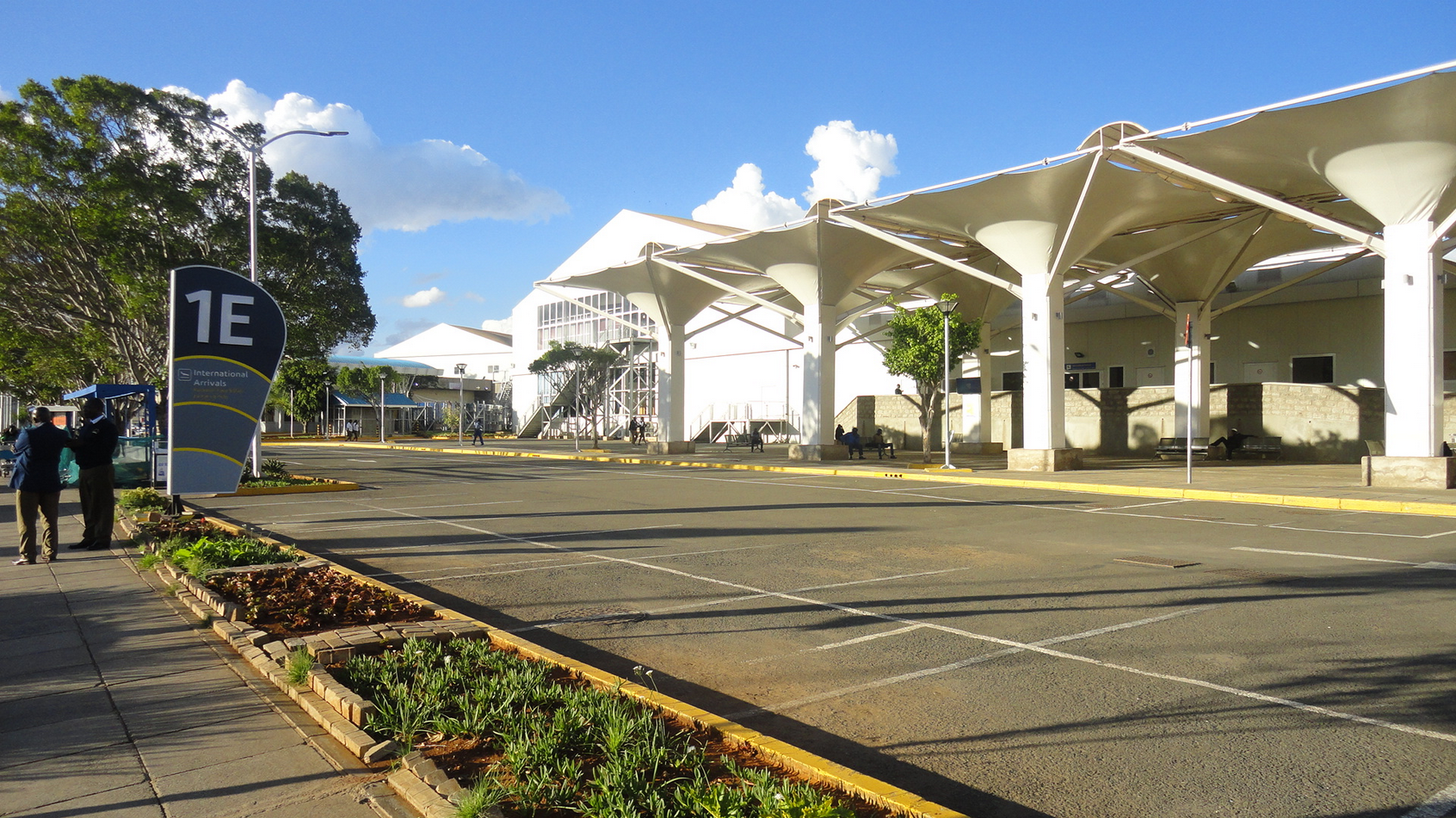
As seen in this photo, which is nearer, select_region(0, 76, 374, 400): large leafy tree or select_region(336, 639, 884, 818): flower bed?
select_region(336, 639, 884, 818): flower bed

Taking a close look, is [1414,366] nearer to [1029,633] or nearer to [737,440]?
[1029,633]

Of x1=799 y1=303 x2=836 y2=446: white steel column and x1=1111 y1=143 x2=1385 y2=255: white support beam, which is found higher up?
x1=1111 y1=143 x2=1385 y2=255: white support beam

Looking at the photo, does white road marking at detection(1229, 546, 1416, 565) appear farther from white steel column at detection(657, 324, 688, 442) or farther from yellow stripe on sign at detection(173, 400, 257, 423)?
white steel column at detection(657, 324, 688, 442)

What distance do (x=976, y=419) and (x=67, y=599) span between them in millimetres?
29503

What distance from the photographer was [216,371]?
36.5ft

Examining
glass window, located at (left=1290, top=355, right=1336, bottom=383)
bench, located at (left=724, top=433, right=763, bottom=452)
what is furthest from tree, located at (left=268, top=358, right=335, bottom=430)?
glass window, located at (left=1290, top=355, right=1336, bottom=383)

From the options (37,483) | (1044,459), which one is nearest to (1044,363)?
(1044,459)

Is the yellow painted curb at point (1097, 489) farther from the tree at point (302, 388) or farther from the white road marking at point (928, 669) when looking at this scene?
the tree at point (302, 388)

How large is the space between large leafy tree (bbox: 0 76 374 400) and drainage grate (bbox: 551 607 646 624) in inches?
797

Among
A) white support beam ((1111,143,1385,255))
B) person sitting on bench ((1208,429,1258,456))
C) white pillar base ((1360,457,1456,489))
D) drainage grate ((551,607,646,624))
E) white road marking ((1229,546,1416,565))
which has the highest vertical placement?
white support beam ((1111,143,1385,255))

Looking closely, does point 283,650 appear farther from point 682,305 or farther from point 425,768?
point 682,305

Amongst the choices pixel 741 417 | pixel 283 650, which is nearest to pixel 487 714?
pixel 283 650

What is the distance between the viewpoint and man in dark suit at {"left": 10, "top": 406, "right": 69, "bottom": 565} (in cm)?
947

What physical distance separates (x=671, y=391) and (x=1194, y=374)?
1972cm
